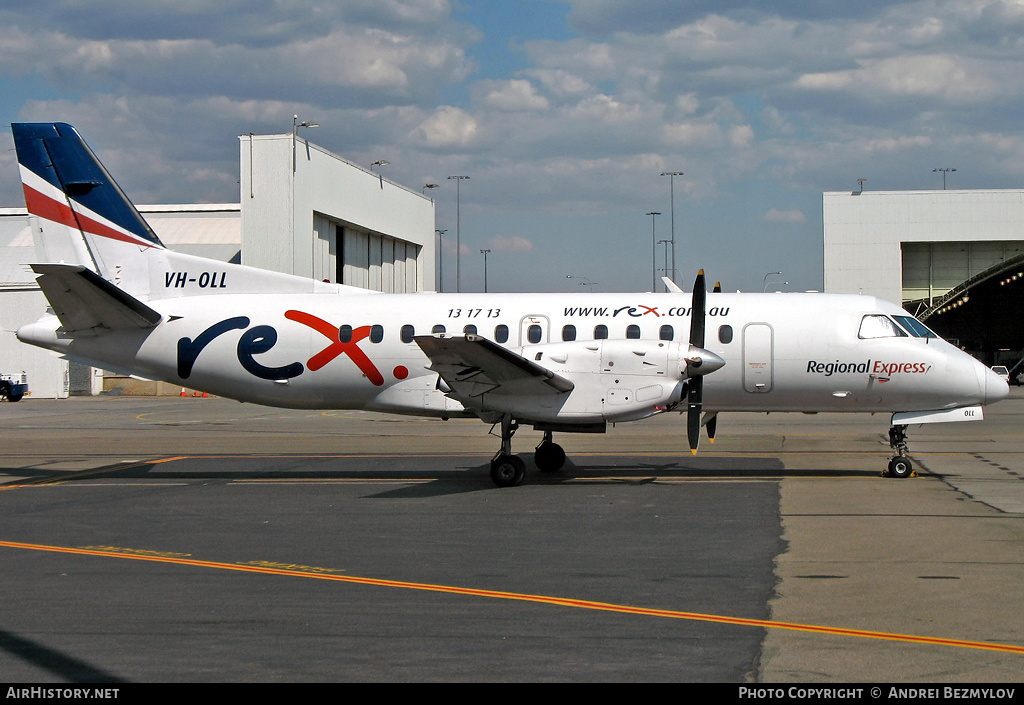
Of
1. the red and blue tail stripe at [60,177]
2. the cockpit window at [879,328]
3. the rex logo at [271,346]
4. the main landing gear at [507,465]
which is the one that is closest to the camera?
the main landing gear at [507,465]

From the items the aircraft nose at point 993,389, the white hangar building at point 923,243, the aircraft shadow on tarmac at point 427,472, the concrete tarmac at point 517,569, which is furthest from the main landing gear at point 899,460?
the white hangar building at point 923,243

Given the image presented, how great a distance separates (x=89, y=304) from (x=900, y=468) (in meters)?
14.2

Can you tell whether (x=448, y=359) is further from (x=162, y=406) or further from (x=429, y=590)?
(x=162, y=406)

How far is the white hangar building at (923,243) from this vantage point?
71.7m

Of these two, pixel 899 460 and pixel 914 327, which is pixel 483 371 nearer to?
pixel 899 460

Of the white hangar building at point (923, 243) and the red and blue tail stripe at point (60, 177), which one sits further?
the white hangar building at point (923, 243)

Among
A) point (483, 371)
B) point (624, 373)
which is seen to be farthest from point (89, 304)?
point (624, 373)

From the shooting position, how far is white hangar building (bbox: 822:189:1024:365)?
7169cm

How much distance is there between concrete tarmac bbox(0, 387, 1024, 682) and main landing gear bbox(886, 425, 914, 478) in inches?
15.9

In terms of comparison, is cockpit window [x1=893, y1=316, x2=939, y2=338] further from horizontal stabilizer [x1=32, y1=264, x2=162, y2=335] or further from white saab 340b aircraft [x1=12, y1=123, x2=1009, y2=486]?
horizontal stabilizer [x1=32, y1=264, x2=162, y2=335]

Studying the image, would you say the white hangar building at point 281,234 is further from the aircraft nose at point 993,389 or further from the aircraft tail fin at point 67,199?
the aircraft nose at point 993,389

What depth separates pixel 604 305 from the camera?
17.0 meters

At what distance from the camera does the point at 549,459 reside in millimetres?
17094

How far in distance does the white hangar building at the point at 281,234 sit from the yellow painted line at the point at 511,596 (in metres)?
38.4
